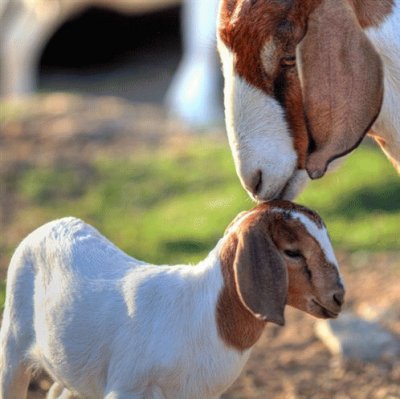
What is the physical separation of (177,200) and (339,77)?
6.08 m

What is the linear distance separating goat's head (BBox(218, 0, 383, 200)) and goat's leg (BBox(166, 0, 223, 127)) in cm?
1029

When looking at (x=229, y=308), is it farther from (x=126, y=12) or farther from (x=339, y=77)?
(x=126, y=12)

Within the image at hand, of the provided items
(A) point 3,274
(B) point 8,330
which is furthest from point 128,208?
(B) point 8,330

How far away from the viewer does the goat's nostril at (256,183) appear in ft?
13.2

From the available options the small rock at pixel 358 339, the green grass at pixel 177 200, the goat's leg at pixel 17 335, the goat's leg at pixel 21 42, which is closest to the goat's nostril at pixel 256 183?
the goat's leg at pixel 17 335

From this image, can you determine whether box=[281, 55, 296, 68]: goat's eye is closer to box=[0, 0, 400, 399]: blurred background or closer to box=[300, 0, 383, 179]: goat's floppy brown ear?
box=[300, 0, 383, 179]: goat's floppy brown ear

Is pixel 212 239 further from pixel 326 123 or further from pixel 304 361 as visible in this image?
pixel 326 123

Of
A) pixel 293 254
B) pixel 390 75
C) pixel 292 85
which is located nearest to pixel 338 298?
pixel 293 254

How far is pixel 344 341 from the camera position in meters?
6.32

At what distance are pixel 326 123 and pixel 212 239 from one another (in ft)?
16.3

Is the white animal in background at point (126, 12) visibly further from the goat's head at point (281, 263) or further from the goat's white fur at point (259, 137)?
the goat's head at point (281, 263)

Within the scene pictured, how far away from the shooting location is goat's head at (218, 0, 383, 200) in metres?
4.00

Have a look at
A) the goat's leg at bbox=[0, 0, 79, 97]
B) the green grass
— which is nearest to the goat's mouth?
the green grass

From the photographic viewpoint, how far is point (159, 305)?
408cm
